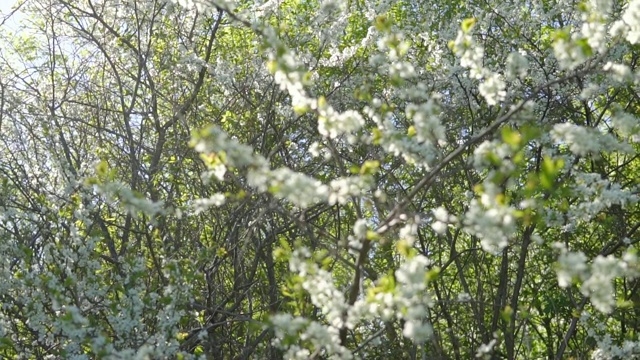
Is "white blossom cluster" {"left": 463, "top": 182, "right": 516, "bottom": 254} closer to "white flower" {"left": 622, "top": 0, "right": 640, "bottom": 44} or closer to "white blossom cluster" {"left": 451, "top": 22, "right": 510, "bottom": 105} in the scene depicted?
"white blossom cluster" {"left": 451, "top": 22, "right": 510, "bottom": 105}

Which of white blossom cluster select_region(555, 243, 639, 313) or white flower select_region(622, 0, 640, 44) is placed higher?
white flower select_region(622, 0, 640, 44)

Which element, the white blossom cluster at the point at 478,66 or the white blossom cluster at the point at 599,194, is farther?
the white blossom cluster at the point at 599,194

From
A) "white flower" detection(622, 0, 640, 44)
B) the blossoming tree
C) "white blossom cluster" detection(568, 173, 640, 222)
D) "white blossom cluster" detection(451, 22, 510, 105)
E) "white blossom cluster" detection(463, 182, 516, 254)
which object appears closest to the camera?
"white blossom cluster" detection(463, 182, 516, 254)

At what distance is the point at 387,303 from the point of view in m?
3.29

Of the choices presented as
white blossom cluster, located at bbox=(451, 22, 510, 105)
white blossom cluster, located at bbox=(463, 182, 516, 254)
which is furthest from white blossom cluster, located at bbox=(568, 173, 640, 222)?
white blossom cluster, located at bbox=(463, 182, 516, 254)

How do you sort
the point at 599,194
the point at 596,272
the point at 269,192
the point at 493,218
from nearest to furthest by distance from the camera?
the point at 493,218, the point at 596,272, the point at 599,194, the point at 269,192

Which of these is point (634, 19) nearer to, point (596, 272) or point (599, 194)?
point (596, 272)

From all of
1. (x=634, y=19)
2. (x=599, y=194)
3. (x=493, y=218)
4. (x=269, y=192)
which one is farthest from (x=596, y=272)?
(x=269, y=192)

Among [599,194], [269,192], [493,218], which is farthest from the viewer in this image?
[269,192]

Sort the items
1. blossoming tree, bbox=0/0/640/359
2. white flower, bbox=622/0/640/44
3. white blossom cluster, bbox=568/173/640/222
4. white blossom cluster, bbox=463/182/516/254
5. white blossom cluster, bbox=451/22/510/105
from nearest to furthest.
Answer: white blossom cluster, bbox=463/182/516/254 → white flower, bbox=622/0/640/44 → white blossom cluster, bbox=451/22/510/105 → white blossom cluster, bbox=568/173/640/222 → blossoming tree, bbox=0/0/640/359

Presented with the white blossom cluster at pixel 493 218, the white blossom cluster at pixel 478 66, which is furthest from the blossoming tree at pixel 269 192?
the white blossom cluster at pixel 493 218

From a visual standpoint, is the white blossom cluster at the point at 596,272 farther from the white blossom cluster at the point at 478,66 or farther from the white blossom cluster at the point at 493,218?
the white blossom cluster at the point at 478,66

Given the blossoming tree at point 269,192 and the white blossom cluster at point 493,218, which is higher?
the blossoming tree at point 269,192

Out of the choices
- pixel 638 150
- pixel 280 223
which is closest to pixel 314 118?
pixel 280 223
